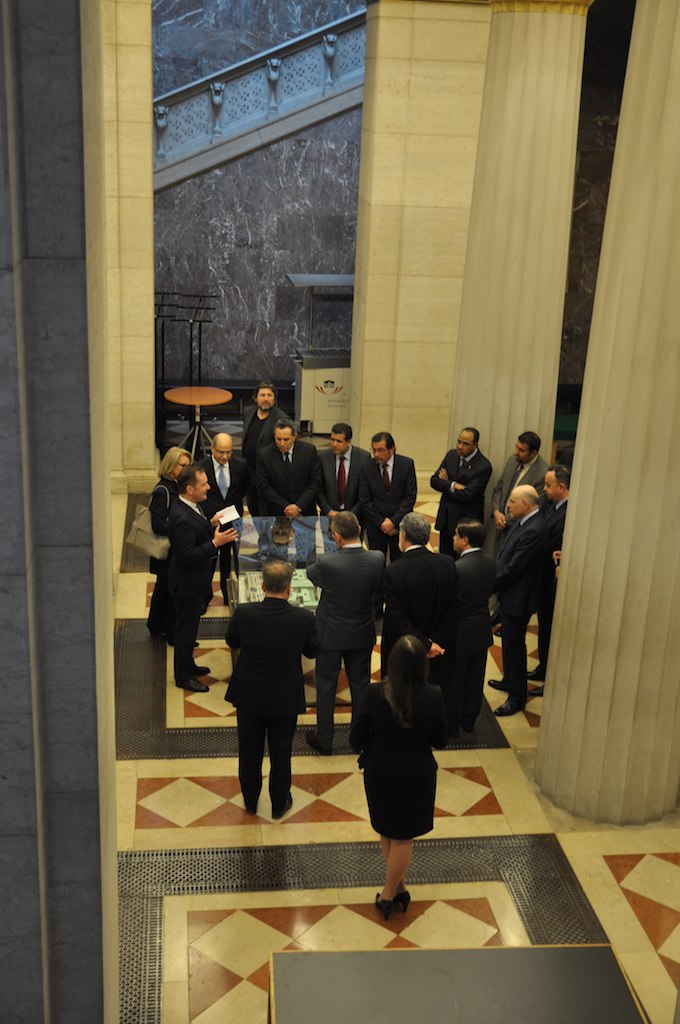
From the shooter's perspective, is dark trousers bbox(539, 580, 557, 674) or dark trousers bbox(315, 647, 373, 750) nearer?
dark trousers bbox(315, 647, 373, 750)

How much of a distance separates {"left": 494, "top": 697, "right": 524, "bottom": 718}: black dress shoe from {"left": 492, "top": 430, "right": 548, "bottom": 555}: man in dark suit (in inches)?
49.3

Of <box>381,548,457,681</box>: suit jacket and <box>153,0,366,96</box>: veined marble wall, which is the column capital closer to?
<box>381,548,457,681</box>: suit jacket

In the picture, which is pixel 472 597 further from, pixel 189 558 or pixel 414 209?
pixel 414 209

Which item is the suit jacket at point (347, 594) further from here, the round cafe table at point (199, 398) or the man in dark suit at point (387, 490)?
the round cafe table at point (199, 398)

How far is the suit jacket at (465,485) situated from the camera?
937cm

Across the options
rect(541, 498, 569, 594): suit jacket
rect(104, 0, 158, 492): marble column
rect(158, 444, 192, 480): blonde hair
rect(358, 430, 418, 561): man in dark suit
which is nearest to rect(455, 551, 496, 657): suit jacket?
rect(541, 498, 569, 594): suit jacket

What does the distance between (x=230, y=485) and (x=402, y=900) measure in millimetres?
3933

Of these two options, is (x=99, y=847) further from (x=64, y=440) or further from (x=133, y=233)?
(x=133, y=233)

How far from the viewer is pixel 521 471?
9094mm

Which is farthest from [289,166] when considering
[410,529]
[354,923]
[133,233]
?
[354,923]

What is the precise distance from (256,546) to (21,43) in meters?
5.99

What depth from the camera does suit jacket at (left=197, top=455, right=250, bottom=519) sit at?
8.88 meters

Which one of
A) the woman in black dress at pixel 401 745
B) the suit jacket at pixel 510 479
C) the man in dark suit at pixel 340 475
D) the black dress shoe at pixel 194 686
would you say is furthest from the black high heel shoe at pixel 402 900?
the man in dark suit at pixel 340 475

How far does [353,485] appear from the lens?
930cm
